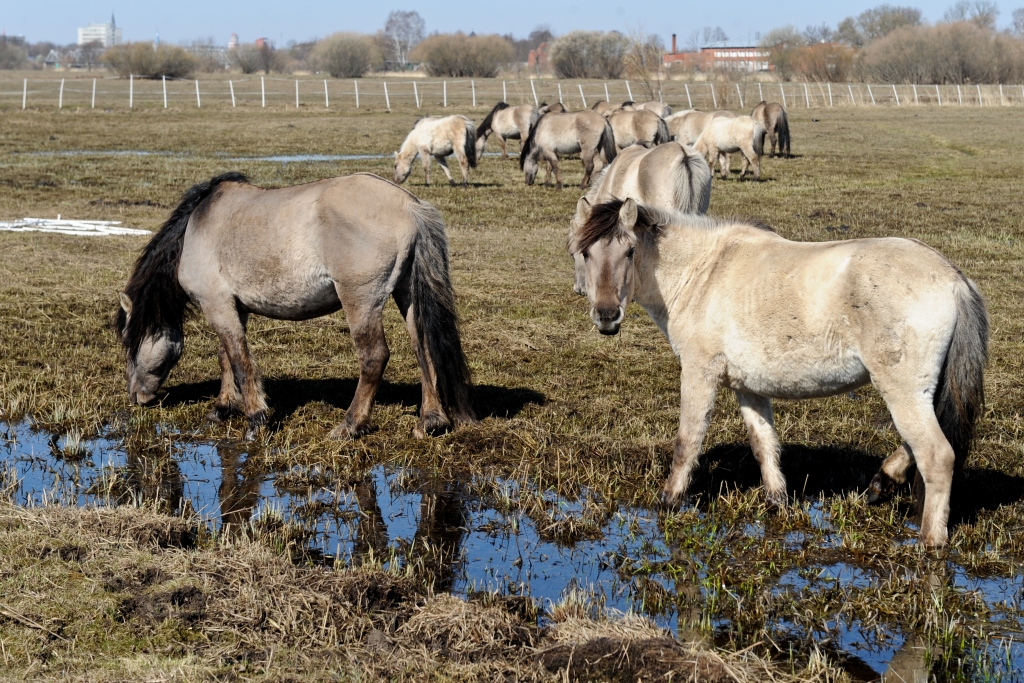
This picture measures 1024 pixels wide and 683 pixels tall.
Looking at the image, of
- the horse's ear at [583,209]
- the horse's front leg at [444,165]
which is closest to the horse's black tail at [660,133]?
the horse's front leg at [444,165]

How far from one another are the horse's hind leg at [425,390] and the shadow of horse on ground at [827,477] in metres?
1.76

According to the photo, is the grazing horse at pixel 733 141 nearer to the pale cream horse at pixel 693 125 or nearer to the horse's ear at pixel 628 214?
the pale cream horse at pixel 693 125

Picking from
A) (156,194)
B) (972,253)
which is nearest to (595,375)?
(972,253)

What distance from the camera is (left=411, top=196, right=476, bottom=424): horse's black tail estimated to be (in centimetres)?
654

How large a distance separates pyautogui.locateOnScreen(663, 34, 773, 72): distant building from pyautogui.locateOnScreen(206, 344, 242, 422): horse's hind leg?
70928 millimetres

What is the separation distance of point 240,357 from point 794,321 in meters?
3.80

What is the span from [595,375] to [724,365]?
3085mm

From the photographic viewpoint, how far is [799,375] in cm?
487

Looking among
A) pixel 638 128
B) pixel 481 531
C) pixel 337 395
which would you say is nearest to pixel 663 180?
pixel 337 395

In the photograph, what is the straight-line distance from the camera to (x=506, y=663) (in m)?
3.73

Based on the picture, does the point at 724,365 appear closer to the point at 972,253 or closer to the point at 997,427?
the point at 997,427

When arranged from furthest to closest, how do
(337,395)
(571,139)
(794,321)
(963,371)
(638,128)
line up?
(638,128), (571,139), (337,395), (794,321), (963,371)

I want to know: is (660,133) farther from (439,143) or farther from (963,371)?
(963,371)

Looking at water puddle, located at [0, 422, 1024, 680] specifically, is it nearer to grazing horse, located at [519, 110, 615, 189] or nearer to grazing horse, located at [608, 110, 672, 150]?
grazing horse, located at [519, 110, 615, 189]
